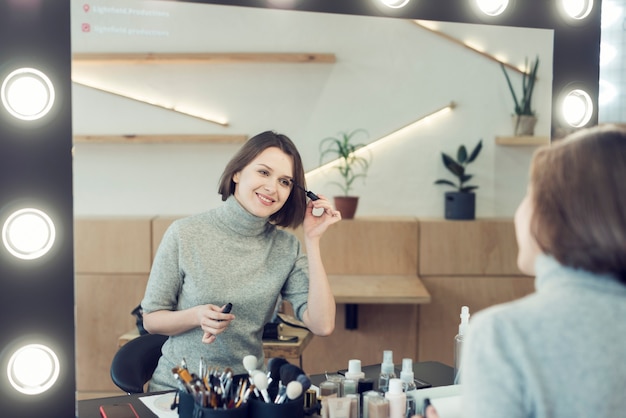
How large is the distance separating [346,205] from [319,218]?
4.5 inches

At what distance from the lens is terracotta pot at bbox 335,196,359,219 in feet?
4.23

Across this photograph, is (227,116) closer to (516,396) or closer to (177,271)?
(177,271)

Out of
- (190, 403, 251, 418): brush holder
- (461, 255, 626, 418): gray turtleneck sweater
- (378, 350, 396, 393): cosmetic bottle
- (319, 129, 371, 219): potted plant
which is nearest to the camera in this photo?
(461, 255, 626, 418): gray turtleneck sweater

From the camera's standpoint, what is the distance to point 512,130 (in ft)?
4.38

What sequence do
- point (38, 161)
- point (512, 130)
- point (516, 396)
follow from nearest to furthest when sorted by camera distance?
point (516, 396)
point (38, 161)
point (512, 130)

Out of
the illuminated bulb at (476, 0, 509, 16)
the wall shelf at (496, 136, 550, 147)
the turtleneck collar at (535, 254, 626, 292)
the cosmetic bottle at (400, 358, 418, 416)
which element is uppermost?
the illuminated bulb at (476, 0, 509, 16)

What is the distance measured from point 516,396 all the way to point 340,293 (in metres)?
0.72

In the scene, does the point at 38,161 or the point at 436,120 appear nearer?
the point at 38,161

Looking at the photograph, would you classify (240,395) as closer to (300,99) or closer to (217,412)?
(217,412)

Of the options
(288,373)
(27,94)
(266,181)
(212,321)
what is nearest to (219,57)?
(266,181)

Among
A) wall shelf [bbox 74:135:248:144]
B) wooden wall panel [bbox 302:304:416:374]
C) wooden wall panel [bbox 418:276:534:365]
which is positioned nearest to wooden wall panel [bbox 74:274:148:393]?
wall shelf [bbox 74:135:248:144]

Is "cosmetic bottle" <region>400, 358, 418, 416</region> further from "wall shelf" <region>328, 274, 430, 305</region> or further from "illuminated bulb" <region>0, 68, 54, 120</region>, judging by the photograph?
"illuminated bulb" <region>0, 68, 54, 120</region>

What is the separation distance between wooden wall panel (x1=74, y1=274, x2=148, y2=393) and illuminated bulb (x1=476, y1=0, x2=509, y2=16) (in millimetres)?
814

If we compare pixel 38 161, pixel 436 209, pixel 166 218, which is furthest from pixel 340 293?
pixel 38 161
